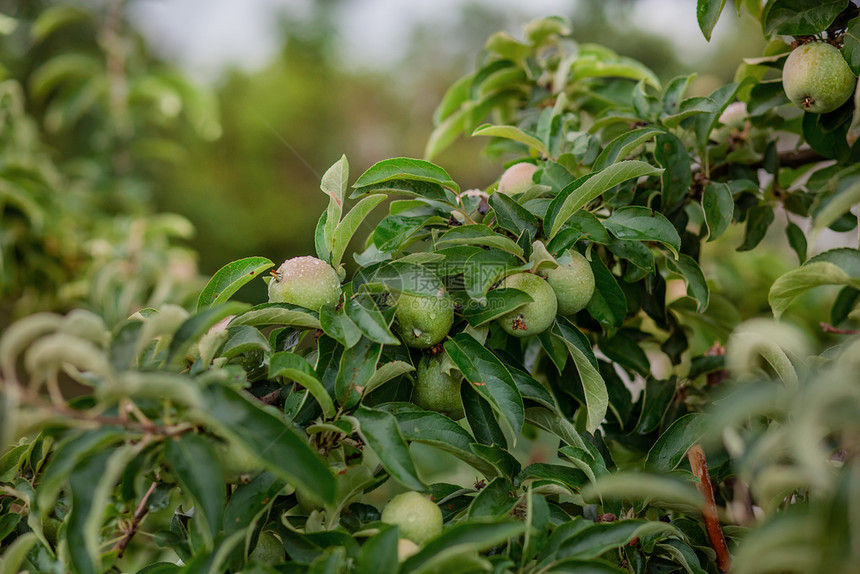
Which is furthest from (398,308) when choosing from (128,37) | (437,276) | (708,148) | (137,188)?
(128,37)

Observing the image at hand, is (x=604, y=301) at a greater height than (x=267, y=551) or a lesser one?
greater

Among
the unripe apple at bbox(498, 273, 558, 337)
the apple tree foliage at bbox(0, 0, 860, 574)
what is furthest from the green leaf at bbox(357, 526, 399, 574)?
the unripe apple at bbox(498, 273, 558, 337)

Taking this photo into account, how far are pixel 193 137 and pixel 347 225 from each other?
9.64ft

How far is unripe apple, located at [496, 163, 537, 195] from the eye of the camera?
0.70 metres

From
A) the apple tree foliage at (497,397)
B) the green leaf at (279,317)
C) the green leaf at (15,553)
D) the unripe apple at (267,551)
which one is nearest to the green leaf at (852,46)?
the apple tree foliage at (497,397)

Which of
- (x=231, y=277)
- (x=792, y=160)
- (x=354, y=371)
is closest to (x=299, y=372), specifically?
(x=354, y=371)

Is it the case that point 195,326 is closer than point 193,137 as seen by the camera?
Yes

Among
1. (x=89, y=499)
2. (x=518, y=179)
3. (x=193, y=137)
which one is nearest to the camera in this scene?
(x=89, y=499)

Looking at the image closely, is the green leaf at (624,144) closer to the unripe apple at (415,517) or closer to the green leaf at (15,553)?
the unripe apple at (415,517)

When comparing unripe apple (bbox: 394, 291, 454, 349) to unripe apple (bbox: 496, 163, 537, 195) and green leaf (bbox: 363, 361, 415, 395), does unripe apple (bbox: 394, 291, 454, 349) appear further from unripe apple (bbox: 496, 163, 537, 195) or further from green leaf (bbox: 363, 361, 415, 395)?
unripe apple (bbox: 496, 163, 537, 195)

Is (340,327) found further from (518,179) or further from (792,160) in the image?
(792,160)

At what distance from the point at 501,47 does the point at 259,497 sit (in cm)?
74

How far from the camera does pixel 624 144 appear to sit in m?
0.63

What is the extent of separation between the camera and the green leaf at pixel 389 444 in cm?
45
